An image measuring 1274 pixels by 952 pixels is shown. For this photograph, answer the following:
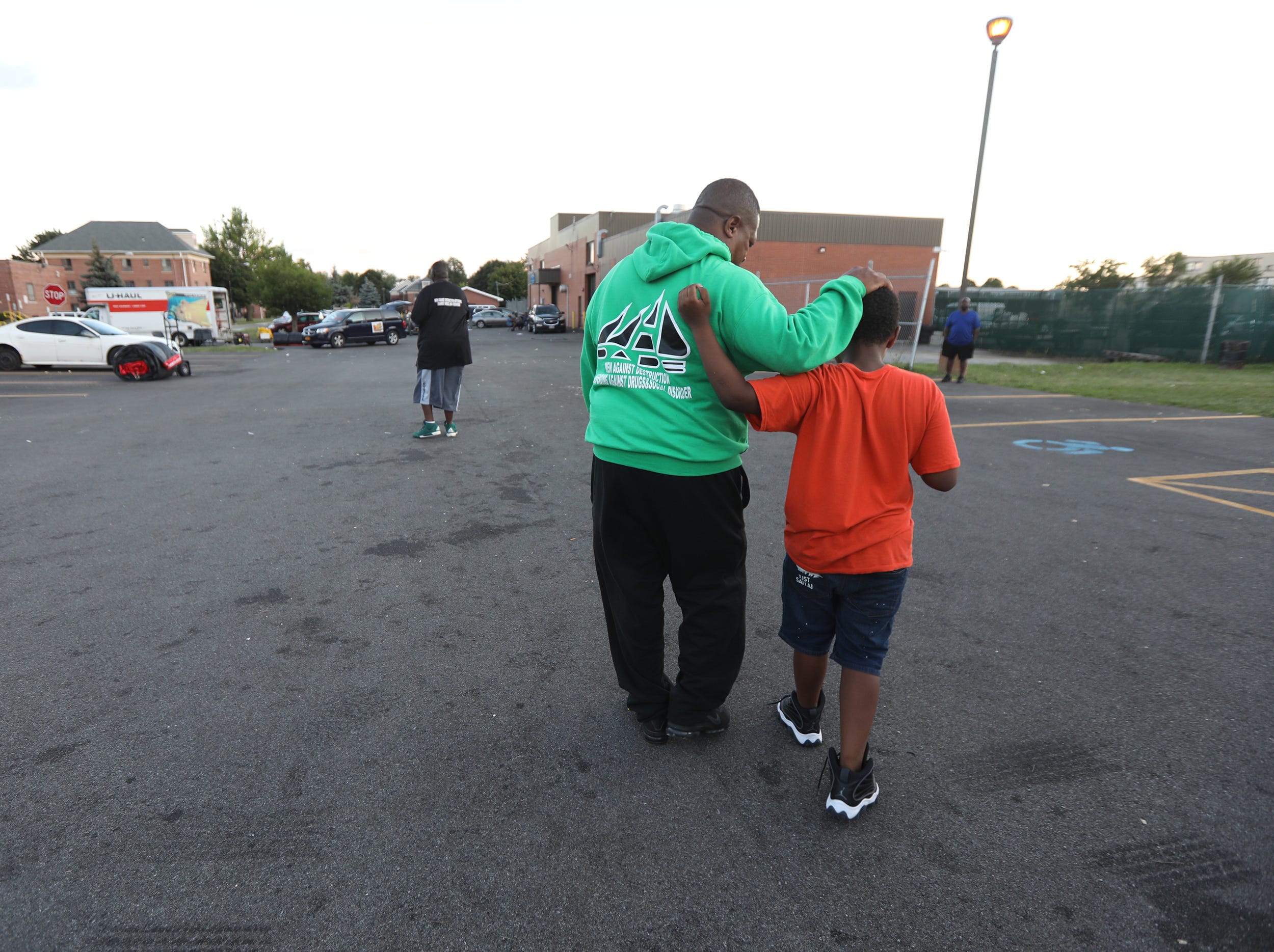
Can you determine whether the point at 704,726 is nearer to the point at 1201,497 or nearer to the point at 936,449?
the point at 936,449

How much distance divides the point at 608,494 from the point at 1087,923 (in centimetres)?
175

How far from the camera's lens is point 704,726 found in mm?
2535

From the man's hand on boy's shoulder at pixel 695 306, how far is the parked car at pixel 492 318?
5259 centimetres

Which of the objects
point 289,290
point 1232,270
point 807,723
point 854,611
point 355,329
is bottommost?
point 807,723

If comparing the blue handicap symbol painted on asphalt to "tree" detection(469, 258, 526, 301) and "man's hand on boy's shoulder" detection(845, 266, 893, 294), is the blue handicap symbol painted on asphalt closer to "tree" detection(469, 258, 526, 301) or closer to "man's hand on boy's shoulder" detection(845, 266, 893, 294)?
"man's hand on boy's shoulder" detection(845, 266, 893, 294)

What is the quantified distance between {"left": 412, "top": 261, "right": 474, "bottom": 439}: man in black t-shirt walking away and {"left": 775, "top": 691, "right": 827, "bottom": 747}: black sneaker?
5638mm

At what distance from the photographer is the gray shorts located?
7.85 m

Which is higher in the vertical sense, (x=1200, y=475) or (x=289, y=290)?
(x=289, y=290)

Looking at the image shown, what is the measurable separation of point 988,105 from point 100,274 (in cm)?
7134

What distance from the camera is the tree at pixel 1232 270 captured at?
32.1 m

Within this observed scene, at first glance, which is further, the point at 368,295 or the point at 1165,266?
the point at 368,295

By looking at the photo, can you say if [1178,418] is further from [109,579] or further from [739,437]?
[109,579]

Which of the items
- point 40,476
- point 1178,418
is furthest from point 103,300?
point 1178,418

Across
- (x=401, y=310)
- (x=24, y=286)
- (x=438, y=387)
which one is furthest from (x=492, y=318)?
(x=438, y=387)
